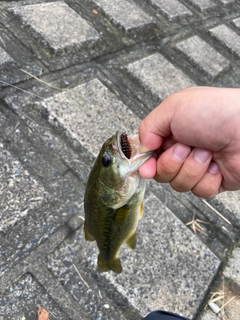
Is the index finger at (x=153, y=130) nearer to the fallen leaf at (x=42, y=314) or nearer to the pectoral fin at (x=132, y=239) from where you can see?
the pectoral fin at (x=132, y=239)

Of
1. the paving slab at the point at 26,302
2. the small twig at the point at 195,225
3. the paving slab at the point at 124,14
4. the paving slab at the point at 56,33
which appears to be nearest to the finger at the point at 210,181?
the small twig at the point at 195,225

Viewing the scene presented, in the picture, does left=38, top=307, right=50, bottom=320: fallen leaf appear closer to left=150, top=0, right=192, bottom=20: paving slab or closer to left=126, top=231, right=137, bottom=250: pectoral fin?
left=126, top=231, right=137, bottom=250: pectoral fin

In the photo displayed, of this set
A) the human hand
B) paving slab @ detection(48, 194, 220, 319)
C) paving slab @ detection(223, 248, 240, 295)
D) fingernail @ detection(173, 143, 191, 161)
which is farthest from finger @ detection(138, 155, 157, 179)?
paving slab @ detection(223, 248, 240, 295)

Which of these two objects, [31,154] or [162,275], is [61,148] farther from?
[162,275]

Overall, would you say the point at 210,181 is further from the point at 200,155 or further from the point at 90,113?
the point at 90,113

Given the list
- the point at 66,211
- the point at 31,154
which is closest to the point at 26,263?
the point at 66,211

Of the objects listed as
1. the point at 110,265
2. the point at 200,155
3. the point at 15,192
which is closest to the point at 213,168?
the point at 200,155

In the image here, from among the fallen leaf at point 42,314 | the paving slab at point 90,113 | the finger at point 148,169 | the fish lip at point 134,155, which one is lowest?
the fallen leaf at point 42,314
